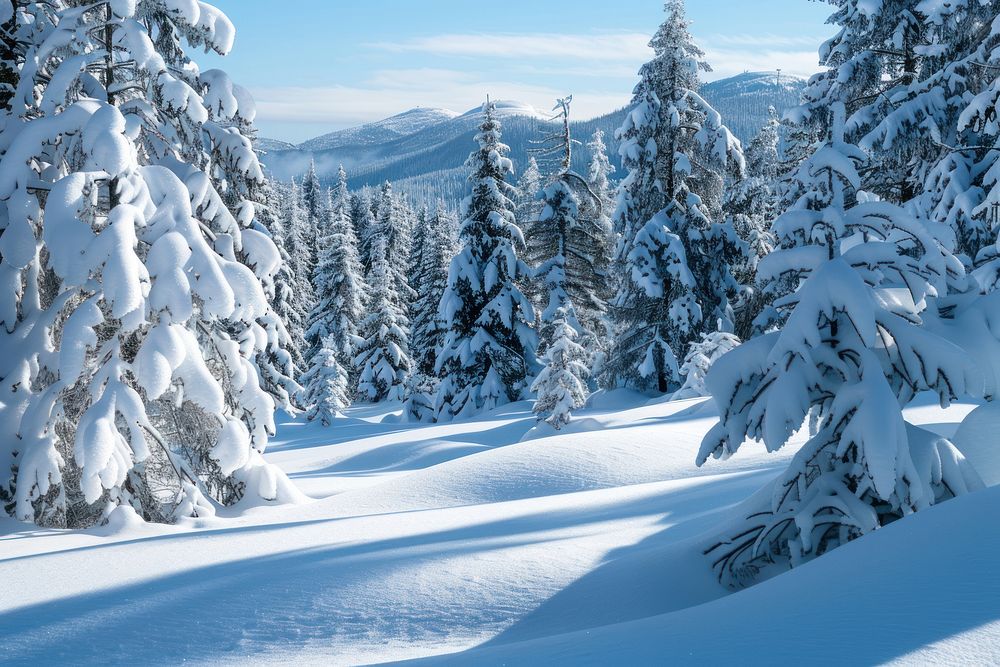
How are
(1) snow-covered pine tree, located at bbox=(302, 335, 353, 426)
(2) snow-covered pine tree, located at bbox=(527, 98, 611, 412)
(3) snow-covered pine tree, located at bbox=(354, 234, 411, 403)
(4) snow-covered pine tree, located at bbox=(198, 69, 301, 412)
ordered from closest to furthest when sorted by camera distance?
(4) snow-covered pine tree, located at bbox=(198, 69, 301, 412) < (2) snow-covered pine tree, located at bbox=(527, 98, 611, 412) < (1) snow-covered pine tree, located at bbox=(302, 335, 353, 426) < (3) snow-covered pine tree, located at bbox=(354, 234, 411, 403)

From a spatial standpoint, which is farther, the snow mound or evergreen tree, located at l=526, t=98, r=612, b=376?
evergreen tree, located at l=526, t=98, r=612, b=376

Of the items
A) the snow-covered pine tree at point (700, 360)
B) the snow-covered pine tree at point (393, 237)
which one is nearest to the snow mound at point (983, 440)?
the snow-covered pine tree at point (700, 360)

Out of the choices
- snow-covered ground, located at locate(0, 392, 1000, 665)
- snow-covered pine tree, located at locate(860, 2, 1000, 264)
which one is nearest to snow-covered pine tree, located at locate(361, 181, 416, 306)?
snow-covered pine tree, located at locate(860, 2, 1000, 264)

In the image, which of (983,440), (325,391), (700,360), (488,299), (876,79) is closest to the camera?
(983,440)

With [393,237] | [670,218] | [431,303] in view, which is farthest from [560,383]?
[393,237]

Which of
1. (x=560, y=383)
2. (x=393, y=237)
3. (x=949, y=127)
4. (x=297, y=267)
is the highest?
(x=949, y=127)

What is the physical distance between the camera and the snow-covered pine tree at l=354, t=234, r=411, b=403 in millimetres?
39969

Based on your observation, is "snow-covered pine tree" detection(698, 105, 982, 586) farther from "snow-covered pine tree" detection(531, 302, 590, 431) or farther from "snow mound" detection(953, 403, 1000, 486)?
"snow-covered pine tree" detection(531, 302, 590, 431)

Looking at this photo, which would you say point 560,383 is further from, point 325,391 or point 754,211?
point 754,211

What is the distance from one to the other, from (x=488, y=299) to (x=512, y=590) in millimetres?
21422

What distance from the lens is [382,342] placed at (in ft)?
136

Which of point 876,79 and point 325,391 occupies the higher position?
point 876,79

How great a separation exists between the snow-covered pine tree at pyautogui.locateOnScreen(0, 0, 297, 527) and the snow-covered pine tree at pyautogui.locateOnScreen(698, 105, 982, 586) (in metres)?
6.11

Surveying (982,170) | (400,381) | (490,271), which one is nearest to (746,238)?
(490,271)
